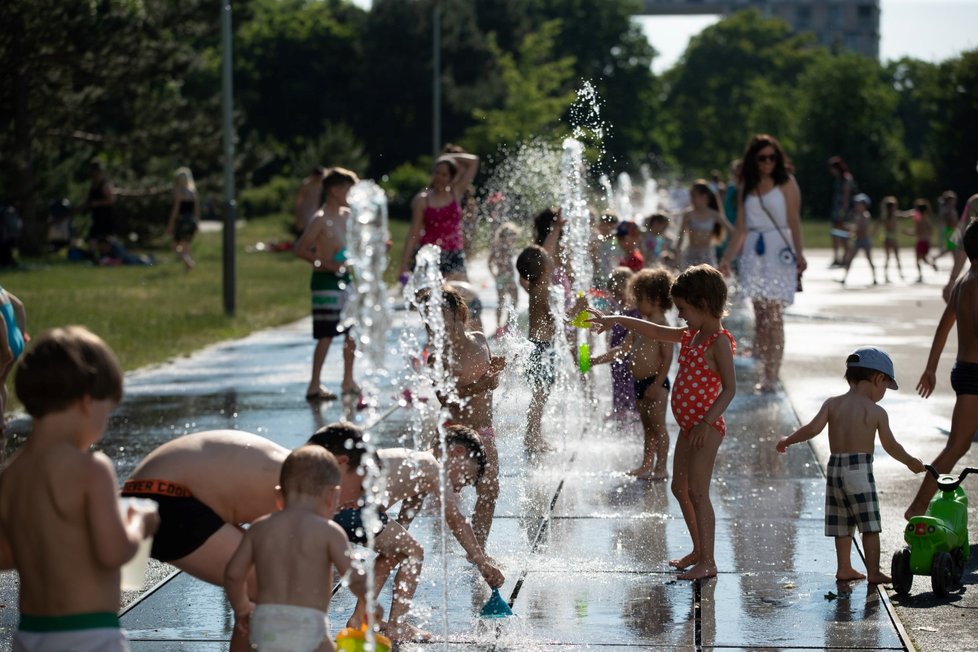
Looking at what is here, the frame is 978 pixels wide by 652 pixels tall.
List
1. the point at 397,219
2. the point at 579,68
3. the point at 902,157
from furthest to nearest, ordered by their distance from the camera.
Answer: the point at 579,68
the point at 902,157
the point at 397,219

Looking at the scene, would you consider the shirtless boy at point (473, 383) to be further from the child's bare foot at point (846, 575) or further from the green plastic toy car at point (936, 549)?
the green plastic toy car at point (936, 549)

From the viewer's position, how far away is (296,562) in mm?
3934

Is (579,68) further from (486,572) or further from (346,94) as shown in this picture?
(486,572)

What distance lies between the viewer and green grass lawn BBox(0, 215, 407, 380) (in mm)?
14936

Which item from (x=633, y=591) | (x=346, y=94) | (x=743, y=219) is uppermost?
(x=346, y=94)

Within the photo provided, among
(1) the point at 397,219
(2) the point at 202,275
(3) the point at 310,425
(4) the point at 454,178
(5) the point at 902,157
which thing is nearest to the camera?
(3) the point at 310,425

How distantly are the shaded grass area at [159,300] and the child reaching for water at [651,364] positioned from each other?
4.84 m

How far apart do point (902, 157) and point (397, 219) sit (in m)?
22.6

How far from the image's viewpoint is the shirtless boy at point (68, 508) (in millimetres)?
3420

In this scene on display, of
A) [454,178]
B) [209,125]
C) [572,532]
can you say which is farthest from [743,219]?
[209,125]

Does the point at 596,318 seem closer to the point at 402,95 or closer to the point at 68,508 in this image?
the point at 68,508

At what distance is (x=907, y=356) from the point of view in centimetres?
1320

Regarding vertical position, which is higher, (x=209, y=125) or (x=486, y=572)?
(x=209, y=125)

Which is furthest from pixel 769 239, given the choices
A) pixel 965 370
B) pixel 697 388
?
pixel 697 388
